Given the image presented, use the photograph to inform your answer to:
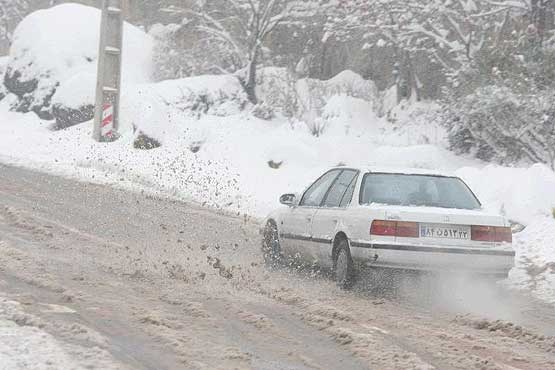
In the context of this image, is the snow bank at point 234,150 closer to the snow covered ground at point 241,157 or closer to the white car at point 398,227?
the snow covered ground at point 241,157

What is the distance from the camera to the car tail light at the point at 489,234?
8859mm

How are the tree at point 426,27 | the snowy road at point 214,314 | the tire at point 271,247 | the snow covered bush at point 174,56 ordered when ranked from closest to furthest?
the snowy road at point 214,314 → the tire at point 271,247 → the tree at point 426,27 → the snow covered bush at point 174,56

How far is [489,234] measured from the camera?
29.1ft

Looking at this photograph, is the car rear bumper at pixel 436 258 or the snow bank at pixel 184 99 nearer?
the car rear bumper at pixel 436 258

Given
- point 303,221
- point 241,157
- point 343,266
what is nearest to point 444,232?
point 343,266

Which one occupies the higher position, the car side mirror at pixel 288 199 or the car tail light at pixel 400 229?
the car side mirror at pixel 288 199

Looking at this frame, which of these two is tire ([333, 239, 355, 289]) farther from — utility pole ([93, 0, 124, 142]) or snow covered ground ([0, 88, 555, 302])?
utility pole ([93, 0, 124, 142])

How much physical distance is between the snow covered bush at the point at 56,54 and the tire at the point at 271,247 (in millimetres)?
17228

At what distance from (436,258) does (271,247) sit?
3051 millimetres

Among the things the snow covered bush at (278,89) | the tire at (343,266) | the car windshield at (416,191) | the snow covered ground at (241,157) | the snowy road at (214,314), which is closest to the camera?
the snowy road at (214,314)

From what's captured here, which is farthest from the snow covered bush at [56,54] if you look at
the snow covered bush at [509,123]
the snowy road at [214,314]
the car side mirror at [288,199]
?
the car side mirror at [288,199]

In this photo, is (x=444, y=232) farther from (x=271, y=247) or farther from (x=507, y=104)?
(x=507, y=104)

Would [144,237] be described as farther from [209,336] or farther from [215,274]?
[209,336]

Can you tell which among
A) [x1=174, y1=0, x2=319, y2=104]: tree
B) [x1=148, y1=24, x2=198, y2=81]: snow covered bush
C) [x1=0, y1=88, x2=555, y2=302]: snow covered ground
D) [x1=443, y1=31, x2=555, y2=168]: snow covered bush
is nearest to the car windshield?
[x1=0, y1=88, x2=555, y2=302]: snow covered ground
